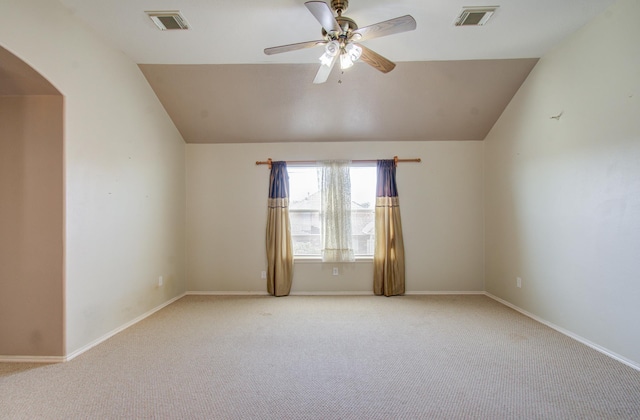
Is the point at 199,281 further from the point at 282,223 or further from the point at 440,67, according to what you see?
the point at 440,67

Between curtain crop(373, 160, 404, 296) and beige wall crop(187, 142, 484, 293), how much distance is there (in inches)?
5.6

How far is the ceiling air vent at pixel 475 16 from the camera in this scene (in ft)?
8.56

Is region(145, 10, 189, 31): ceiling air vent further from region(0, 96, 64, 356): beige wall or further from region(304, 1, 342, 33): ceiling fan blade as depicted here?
region(304, 1, 342, 33): ceiling fan blade

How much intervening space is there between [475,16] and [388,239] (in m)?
2.80

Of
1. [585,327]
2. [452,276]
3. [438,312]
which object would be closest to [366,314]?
[438,312]

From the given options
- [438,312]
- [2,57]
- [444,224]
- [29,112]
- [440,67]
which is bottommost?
[438,312]

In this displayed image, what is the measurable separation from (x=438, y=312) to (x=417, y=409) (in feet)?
6.80

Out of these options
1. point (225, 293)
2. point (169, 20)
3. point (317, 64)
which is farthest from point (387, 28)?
point (225, 293)

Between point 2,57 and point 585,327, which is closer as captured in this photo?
point 2,57

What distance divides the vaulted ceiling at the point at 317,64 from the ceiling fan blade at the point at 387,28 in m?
0.51

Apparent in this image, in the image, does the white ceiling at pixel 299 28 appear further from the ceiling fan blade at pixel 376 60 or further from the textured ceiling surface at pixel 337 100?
the ceiling fan blade at pixel 376 60

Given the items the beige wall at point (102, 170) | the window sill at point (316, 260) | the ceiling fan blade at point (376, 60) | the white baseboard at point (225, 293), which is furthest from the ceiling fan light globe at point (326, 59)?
the white baseboard at point (225, 293)

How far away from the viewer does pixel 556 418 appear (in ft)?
5.96

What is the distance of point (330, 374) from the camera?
2.32 metres
